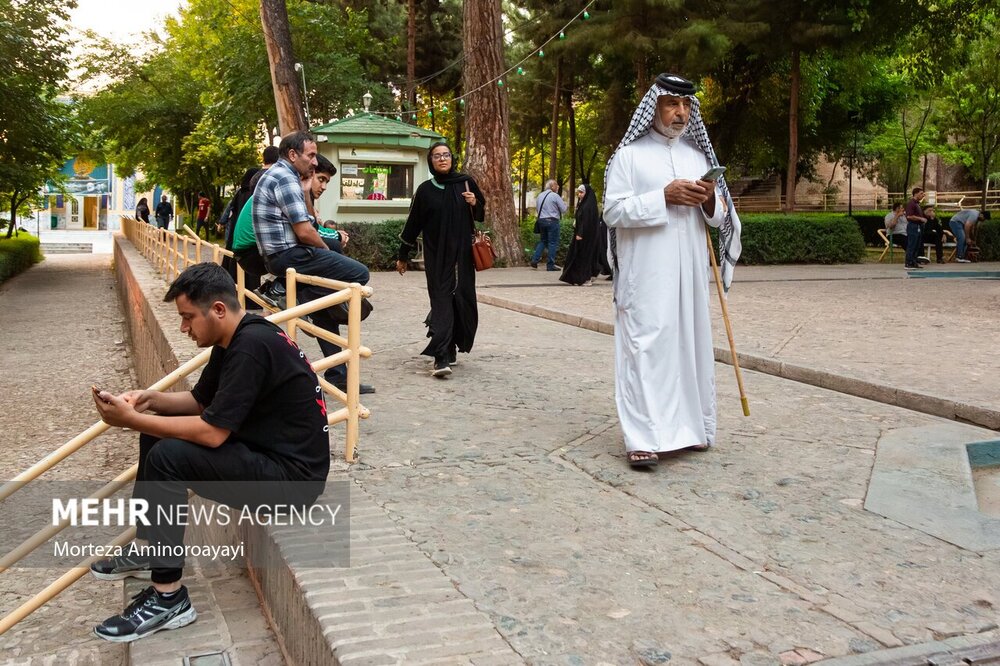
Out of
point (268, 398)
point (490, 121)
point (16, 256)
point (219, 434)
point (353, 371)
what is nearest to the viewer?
point (219, 434)

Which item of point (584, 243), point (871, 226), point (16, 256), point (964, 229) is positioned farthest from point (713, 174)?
point (871, 226)

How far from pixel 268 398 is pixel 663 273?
2.37 metres

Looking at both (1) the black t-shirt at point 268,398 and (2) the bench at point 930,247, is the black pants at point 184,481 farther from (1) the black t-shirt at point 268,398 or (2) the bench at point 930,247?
(2) the bench at point 930,247

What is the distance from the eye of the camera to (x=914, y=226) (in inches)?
862

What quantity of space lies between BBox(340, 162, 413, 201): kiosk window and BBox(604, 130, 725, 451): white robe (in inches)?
672

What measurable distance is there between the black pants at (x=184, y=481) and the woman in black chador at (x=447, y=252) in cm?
403

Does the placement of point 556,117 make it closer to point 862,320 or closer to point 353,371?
point 862,320

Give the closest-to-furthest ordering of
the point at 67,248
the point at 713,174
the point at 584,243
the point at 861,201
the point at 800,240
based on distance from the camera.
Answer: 1. the point at 713,174
2. the point at 584,243
3. the point at 800,240
4. the point at 67,248
5. the point at 861,201

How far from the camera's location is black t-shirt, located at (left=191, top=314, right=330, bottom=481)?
3.65 m

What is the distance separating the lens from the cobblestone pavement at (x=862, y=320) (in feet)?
26.2

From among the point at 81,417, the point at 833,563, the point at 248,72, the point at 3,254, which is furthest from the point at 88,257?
the point at 833,563

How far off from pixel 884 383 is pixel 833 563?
12.9ft

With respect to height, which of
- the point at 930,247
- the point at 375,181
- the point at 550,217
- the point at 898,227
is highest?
the point at 375,181

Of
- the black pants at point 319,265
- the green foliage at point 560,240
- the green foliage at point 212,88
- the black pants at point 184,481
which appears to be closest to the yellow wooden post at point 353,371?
the black pants at point 184,481
